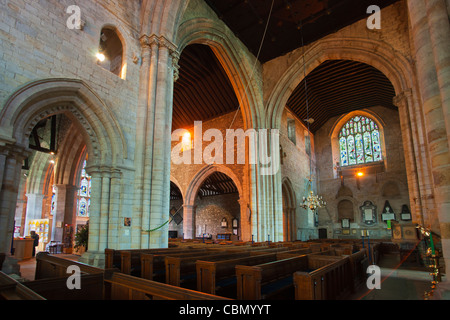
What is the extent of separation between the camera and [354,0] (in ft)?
33.2

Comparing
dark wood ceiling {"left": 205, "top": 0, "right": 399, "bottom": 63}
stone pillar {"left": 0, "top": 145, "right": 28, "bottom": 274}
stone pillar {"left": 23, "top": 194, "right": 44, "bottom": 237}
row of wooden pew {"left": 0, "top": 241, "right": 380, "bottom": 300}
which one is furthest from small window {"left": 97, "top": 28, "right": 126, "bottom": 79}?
stone pillar {"left": 23, "top": 194, "right": 44, "bottom": 237}

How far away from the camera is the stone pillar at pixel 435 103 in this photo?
290 centimetres

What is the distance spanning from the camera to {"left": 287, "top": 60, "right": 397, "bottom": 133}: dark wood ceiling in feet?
44.9

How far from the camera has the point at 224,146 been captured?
15555mm

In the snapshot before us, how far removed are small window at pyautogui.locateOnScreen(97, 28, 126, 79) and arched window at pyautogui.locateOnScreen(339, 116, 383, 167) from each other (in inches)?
659

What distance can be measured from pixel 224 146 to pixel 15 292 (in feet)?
45.1

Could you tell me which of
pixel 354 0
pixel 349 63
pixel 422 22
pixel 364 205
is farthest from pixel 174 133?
pixel 422 22

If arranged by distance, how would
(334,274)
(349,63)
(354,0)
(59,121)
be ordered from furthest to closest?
(349,63) → (59,121) → (354,0) → (334,274)

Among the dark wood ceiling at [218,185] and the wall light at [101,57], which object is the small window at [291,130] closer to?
the dark wood ceiling at [218,185]

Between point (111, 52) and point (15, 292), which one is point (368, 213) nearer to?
point (111, 52)

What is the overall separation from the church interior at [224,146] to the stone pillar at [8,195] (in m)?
0.03

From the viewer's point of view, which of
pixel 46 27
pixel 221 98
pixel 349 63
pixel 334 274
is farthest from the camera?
pixel 221 98

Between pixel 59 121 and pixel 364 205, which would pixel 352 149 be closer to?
pixel 364 205

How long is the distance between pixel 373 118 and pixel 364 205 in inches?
232
